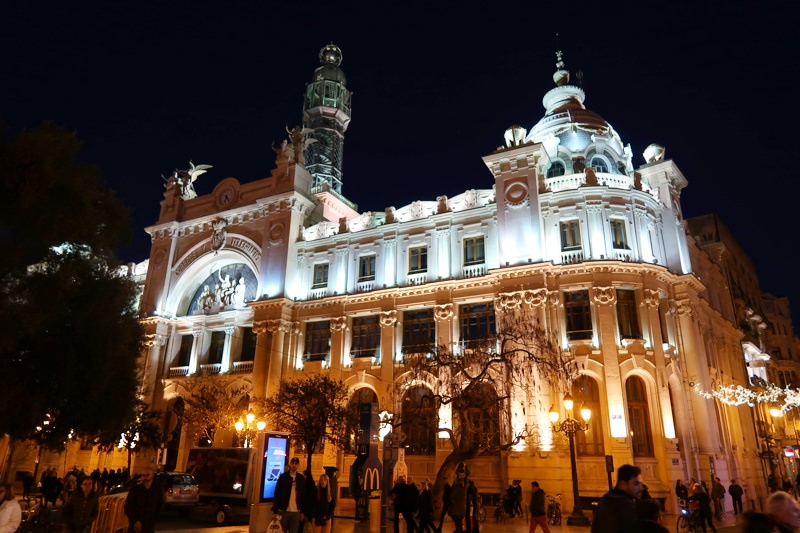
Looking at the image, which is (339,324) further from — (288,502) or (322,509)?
(288,502)

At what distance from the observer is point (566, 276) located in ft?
97.3

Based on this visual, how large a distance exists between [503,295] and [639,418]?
861cm

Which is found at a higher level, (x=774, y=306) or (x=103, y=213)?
(x=774, y=306)

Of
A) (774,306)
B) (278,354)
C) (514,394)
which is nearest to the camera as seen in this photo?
(514,394)

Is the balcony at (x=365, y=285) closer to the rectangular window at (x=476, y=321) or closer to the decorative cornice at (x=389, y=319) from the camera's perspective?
the decorative cornice at (x=389, y=319)

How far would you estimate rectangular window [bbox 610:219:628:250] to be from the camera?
30.1 meters

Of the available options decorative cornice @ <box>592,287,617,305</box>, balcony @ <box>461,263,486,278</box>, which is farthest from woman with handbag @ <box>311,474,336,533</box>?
balcony @ <box>461,263,486,278</box>

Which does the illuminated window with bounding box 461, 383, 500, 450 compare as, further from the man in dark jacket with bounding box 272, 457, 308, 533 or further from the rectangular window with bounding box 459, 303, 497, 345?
the man in dark jacket with bounding box 272, 457, 308, 533

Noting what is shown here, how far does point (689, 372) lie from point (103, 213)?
27577 mm

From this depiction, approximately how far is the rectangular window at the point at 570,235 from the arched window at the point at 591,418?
6.90 meters

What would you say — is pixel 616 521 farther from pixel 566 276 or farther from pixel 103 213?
pixel 566 276

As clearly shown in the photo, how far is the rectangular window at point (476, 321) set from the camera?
31.2 metres

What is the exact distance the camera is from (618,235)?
30375 mm

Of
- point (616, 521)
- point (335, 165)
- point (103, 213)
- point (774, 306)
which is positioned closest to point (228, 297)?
point (335, 165)
